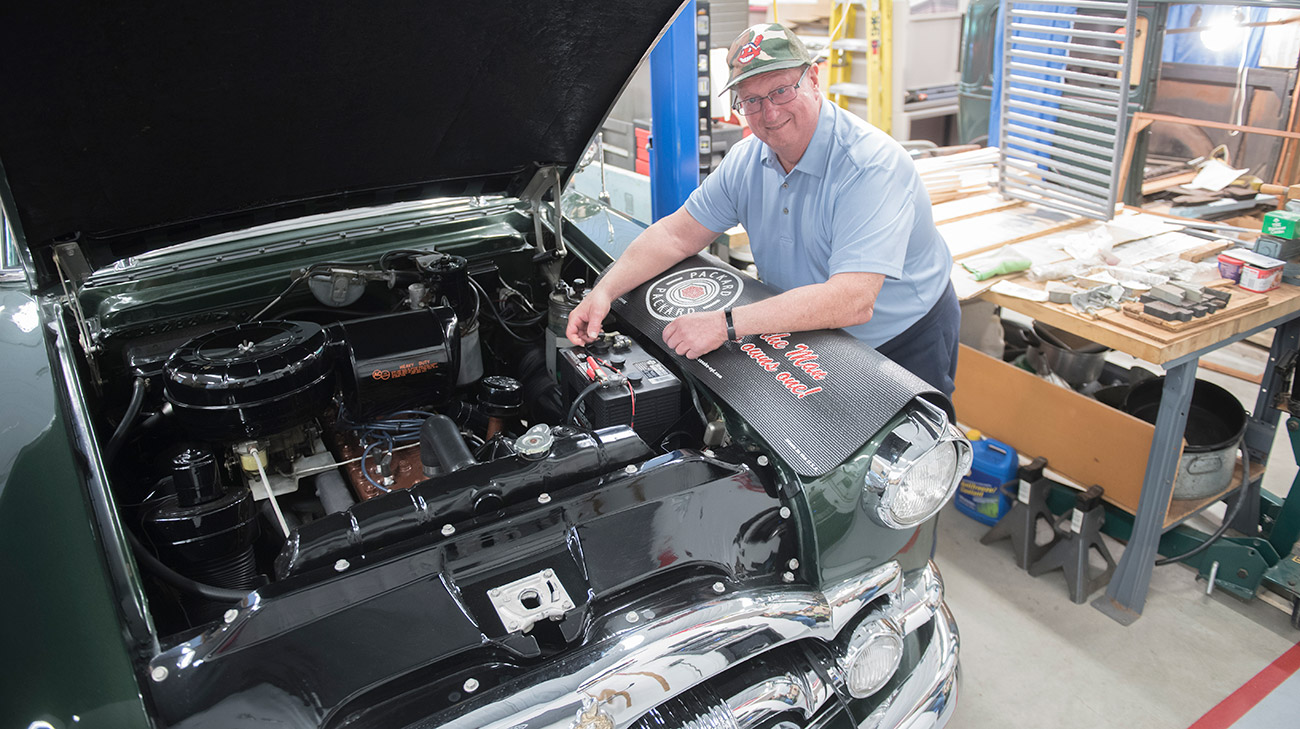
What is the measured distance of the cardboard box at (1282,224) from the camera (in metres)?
2.30

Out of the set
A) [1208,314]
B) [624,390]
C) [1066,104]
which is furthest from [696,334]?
[1066,104]

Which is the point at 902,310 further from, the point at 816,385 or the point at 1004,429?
the point at 1004,429

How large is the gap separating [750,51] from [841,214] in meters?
0.41

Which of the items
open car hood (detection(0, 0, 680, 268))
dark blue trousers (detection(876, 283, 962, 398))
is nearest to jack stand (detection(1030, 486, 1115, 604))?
dark blue trousers (detection(876, 283, 962, 398))

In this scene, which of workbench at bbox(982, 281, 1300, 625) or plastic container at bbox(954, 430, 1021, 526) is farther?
plastic container at bbox(954, 430, 1021, 526)

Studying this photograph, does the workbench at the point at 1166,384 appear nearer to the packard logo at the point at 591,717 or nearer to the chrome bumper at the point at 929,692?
the chrome bumper at the point at 929,692

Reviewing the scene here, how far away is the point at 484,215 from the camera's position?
229 cm

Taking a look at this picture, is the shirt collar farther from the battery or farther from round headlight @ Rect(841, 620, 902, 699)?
round headlight @ Rect(841, 620, 902, 699)

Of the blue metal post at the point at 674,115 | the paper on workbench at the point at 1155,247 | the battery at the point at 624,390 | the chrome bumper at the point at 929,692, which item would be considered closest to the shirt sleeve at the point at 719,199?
the battery at the point at 624,390

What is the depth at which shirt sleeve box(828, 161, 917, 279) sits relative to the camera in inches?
72.6

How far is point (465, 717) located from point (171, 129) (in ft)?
3.45

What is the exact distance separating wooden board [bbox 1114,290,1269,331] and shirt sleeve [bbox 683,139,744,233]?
1049 mm

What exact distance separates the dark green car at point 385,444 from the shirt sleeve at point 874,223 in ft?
0.78

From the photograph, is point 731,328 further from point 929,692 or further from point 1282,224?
point 1282,224
